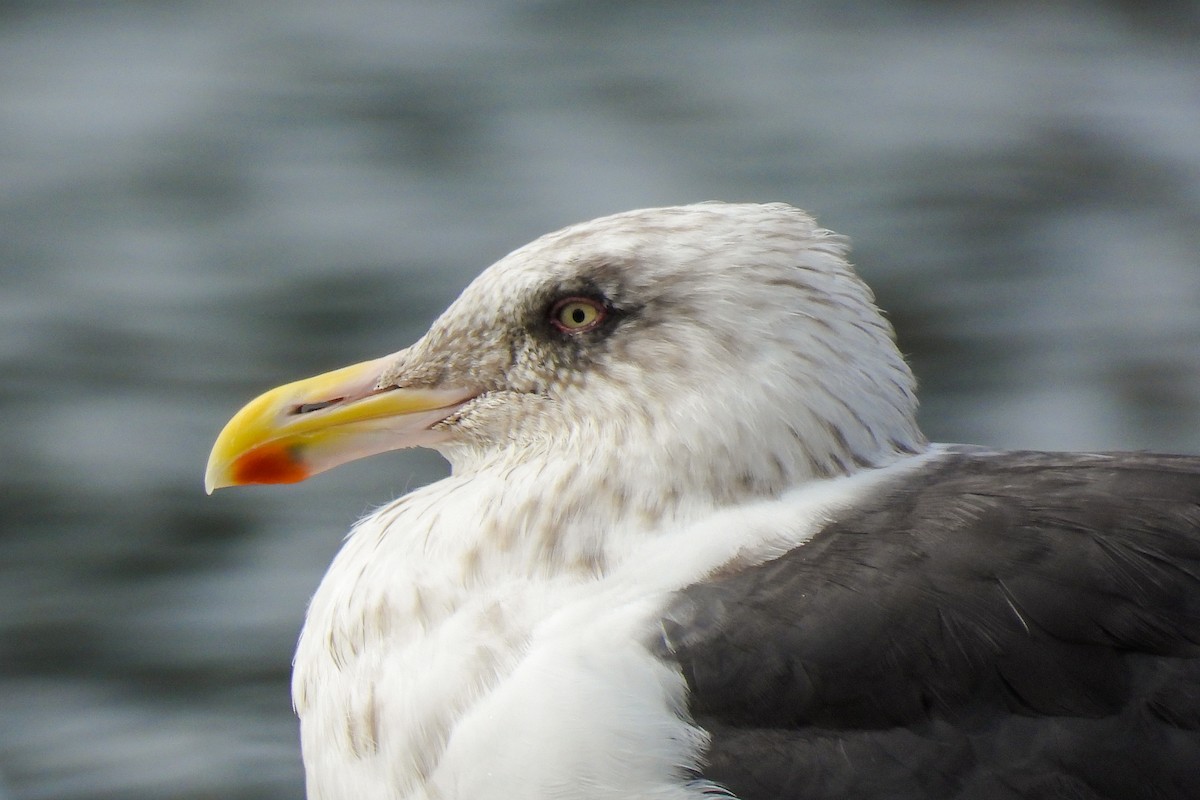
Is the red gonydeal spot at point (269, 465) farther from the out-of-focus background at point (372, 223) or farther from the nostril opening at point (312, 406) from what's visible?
the out-of-focus background at point (372, 223)

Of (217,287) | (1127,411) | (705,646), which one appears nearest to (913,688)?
(705,646)

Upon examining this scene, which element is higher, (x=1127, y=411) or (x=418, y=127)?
(x=418, y=127)

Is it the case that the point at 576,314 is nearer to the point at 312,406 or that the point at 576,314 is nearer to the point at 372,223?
the point at 312,406

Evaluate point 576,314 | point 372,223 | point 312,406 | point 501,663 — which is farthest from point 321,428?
point 372,223

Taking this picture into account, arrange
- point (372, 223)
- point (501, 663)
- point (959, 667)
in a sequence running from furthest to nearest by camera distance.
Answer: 1. point (372, 223)
2. point (501, 663)
3. point (959, 667)

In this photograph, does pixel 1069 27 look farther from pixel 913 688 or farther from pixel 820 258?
pixel 913 688

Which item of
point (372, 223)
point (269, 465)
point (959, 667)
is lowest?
point (959, 667)
